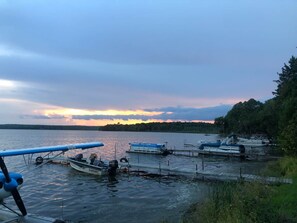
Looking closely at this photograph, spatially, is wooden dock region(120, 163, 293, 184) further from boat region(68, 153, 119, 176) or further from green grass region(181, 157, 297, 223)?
green grass region(181, 157, 297, 223)

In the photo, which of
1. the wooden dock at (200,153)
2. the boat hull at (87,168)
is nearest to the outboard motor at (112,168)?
the boat hull at (87,168)

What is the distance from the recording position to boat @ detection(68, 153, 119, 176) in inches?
1268

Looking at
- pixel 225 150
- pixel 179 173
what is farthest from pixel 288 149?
pixel 225 150

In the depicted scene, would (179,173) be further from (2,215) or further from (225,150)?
(225,150)

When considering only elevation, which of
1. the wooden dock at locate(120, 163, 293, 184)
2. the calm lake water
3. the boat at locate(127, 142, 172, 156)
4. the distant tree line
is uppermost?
the distant tree line

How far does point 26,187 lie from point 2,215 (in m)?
14.1

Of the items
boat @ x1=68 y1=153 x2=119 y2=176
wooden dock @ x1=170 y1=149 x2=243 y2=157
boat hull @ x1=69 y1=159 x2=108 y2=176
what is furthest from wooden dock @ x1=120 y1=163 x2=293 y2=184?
wooden dock @ x1=170 y1=149 x2=243 y2=157

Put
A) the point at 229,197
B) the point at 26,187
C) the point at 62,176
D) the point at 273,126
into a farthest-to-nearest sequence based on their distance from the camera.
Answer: the point at 273,126 → the point at 62,176 → the point at 26,187 → the point at 229,197

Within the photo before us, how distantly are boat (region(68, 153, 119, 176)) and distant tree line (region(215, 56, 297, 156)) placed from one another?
1528cm

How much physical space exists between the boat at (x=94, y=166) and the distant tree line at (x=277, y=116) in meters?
15.3

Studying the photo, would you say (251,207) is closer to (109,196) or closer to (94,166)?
(109,196)

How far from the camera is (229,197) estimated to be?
1300cm

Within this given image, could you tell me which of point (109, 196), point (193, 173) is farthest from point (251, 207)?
point (193, 173)

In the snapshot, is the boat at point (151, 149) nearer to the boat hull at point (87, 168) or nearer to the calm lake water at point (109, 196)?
the boat hull at point (87, 168)
